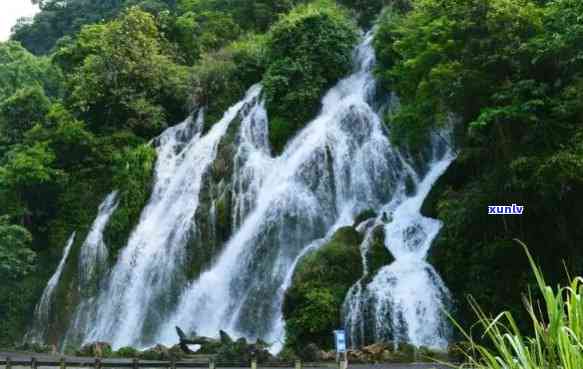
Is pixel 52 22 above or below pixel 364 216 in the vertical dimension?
above

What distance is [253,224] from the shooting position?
24.4m

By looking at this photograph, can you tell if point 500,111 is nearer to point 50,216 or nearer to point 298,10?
point 298,10

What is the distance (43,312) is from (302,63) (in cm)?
1431

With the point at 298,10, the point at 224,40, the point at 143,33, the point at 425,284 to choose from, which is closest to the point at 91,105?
the point at 143,33

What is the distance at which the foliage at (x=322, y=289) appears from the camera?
64.0 ft

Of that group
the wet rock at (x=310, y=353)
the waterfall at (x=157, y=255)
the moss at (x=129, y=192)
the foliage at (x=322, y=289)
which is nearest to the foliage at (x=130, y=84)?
the moss at (x=129, y=192)

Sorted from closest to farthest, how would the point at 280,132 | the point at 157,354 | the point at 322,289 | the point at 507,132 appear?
the point at 507,132 < the point at 322,289 < the point at 157,354 < the point at 280,132

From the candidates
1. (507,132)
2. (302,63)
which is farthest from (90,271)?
(507,132)

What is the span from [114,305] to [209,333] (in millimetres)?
5137

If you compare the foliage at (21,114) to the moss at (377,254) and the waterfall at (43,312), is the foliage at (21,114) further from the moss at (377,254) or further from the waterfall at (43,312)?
the moss at (377,254)

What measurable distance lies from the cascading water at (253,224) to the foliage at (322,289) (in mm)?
1070

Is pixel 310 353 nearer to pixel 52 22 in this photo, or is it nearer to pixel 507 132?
pixel 507 132

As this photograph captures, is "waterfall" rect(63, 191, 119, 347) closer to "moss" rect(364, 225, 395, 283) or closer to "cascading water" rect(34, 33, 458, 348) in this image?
"cascading water" rect(34, 33, 458, 348)

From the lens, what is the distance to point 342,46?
98.9 ft
